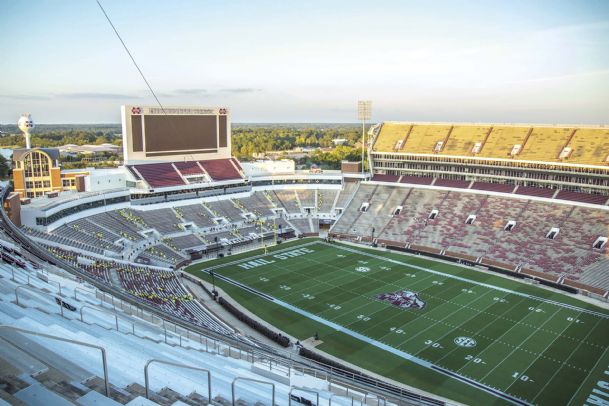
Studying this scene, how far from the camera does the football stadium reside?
34.7 feet

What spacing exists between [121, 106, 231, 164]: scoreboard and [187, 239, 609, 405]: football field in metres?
18.3

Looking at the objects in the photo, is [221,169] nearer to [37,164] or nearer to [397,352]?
[37,164]

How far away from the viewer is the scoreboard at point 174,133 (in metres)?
52.8

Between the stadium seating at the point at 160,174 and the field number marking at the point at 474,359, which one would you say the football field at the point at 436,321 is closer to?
the field number marking at the point at 474,359

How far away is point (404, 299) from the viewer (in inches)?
1344

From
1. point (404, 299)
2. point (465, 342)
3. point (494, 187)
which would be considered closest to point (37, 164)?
point (404, 299)

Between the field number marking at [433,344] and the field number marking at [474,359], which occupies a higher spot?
the field number marking at [433,344]

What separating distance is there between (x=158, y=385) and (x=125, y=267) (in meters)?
30.7

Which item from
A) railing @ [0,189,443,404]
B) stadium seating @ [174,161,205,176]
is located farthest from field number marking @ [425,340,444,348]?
stadium seating @ [174,161,205,176]

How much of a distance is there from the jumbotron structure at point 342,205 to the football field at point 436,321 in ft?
10.5

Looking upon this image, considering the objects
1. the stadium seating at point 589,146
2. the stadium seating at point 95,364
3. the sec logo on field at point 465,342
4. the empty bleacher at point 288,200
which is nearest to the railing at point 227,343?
the stadium seating at point 95,364

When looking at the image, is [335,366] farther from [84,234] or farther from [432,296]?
[84,234]

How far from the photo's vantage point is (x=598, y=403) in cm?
2155

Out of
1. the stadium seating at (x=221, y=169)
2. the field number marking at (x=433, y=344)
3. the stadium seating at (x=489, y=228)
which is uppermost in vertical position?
the stadium seating at (x=221, y=169)
